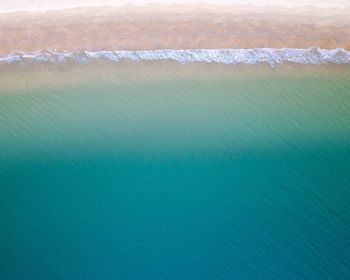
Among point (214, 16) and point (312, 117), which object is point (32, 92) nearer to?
point (214, 16)

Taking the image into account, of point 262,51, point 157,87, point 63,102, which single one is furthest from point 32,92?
point 262,51

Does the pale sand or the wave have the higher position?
the pale sand

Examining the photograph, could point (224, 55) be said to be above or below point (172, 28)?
below

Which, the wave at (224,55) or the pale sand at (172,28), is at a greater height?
the pale sand at (172,28)
